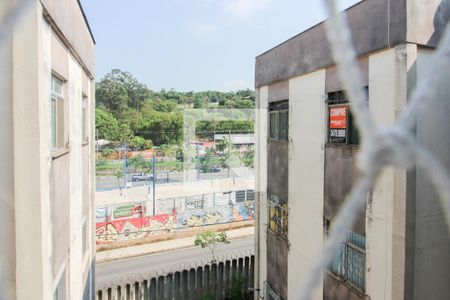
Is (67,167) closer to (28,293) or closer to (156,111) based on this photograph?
(28,293)

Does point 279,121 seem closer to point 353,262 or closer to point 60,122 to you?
point 353,262

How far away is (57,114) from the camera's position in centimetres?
441

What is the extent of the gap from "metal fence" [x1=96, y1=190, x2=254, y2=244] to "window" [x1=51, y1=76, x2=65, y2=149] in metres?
12.5

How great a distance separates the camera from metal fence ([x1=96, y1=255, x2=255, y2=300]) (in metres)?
8.46

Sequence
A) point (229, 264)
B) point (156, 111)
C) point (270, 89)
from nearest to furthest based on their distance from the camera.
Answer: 1. point (270, 89)
2. point (229, 264)
3. point (156, 111)

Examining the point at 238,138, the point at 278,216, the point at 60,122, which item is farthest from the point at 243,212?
the point at 60,122

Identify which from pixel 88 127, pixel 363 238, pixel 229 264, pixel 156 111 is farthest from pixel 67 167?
pixel 156 111

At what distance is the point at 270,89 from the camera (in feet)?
26.3

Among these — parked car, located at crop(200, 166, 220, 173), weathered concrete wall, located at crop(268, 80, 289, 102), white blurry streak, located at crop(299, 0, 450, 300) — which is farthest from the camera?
parked car, located at crop(200, 166, 220, 173)

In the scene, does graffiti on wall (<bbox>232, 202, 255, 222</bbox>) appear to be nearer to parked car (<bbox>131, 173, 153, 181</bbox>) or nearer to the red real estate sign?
parked car (<bbox>131, 173, 153, 181</bbox>)

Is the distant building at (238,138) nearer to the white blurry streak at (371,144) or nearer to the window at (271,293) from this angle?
the window at (271,293)

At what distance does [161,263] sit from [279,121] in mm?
8993

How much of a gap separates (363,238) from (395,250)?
A: 641mm

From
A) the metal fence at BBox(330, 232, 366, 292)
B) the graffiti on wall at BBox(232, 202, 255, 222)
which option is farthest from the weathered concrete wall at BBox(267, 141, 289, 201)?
the graffiti on wall at BBox(232, 202, 255, 222)
